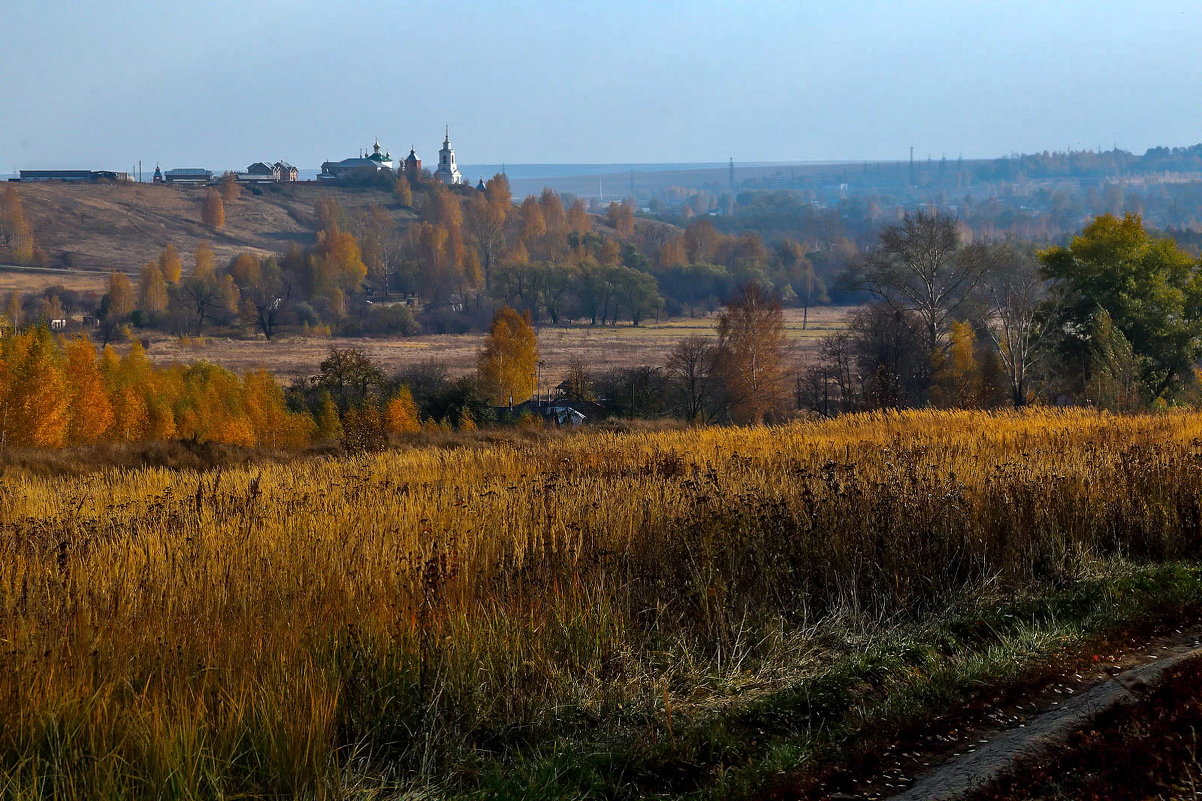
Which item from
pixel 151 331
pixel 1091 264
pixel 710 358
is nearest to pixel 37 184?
pixel 151 331

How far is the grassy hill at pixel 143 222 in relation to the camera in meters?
155

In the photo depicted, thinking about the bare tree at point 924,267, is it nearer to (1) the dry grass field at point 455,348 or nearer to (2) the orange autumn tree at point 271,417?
(2) the orange autumn tree at point 271,417

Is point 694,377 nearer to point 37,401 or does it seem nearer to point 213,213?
point 37,401

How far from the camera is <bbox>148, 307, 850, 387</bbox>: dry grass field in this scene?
84062 mm

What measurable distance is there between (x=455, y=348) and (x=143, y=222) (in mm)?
94337

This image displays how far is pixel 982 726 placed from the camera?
199 inches

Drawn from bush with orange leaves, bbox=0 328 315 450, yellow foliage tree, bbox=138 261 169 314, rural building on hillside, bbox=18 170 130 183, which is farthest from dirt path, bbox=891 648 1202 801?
rural building on hillside, bbox=18 170 130 183

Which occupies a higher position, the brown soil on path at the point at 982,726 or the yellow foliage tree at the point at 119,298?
the brown soil on path at the point at 982,726

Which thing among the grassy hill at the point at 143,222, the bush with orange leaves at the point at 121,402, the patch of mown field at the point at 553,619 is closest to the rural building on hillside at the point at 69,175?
the grassy hill at the point at 143,222

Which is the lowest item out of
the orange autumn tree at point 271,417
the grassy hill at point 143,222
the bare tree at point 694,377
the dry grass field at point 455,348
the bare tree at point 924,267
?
the dry grass field at point 455,348

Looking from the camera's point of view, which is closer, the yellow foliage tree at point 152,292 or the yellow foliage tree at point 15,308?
the yellow foliage tree at point 15,308

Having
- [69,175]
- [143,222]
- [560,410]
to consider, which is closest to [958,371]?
[560,410]

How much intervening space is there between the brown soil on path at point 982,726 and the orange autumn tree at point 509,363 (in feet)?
188

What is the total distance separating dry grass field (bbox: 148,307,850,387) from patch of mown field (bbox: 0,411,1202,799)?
2589 inches
